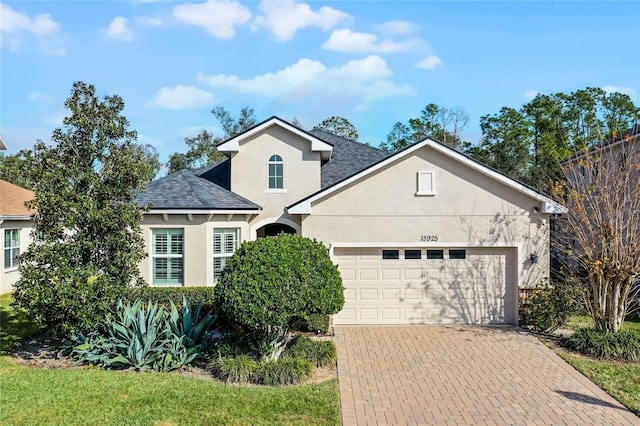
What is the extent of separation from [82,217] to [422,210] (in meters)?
9.22

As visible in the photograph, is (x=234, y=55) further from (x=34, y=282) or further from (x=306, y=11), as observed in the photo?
(x=34, y=282)

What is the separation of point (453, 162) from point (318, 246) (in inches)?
231

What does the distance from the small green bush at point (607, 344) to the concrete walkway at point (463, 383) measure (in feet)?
2.54

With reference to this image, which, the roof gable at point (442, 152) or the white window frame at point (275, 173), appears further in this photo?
the white window frame at point (275, 173)

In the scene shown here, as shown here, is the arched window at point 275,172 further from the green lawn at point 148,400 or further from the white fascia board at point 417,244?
the green lawn at point 148,400

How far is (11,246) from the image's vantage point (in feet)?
69.4

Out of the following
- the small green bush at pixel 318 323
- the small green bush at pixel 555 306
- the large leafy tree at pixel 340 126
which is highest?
the large leafy tree at pixel 340 126

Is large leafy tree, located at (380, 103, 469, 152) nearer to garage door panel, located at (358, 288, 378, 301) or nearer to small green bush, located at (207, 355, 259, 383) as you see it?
garage door panel, located at (358, 288, 378, 301)

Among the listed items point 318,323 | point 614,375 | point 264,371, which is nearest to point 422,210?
point 318,323

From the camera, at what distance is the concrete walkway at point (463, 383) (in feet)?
25.0

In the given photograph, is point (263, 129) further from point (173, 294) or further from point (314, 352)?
point (314, 352)

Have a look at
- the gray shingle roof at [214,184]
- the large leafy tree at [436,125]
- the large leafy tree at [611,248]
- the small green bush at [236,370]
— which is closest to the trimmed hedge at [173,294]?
the gray shingle roof at [214,184]

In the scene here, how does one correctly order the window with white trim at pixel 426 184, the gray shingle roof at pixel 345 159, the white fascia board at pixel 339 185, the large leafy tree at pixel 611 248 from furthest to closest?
the gray shingle roof at pixel 345 159 → the window with white trim at pixel 426 184 → the white fascia board at pixel 339 185 → the large leafy tree at pixel 611 248

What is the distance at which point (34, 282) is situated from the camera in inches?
399
